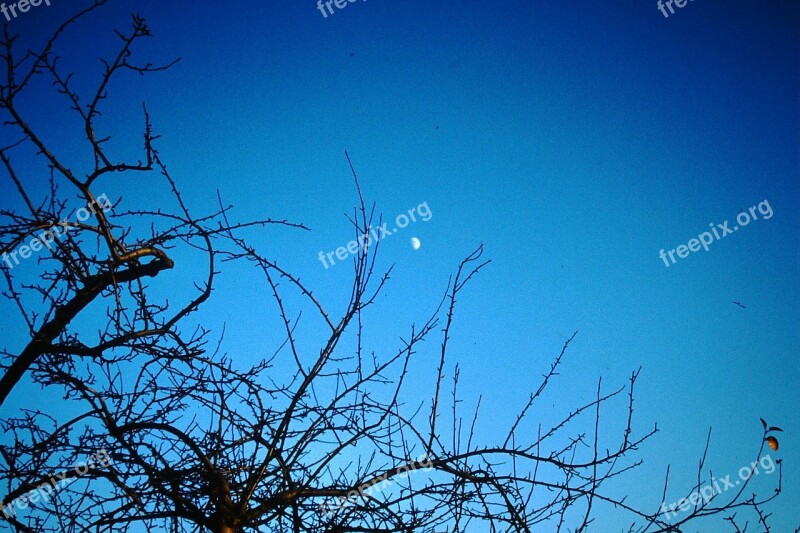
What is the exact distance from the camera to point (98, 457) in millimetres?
2457

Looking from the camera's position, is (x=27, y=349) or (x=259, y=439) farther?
(x=27, y=349)

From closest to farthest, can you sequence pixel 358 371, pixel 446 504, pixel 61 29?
pixel 61 29, pixel 446 504, pixel 358 371

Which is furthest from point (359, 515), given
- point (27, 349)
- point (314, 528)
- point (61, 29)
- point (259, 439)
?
point (61, 29)

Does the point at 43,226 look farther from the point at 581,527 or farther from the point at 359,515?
the point at 581,527

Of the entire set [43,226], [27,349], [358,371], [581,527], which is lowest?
[581,527]

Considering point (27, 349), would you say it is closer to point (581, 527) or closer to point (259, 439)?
point (259, 439)

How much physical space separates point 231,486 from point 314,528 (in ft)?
1.45

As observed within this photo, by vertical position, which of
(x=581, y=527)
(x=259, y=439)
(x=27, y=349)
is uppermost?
(x=27, y=349)

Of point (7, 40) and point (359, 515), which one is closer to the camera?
point (7, 40)

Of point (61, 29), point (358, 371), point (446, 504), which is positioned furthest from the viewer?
point (358, 371)

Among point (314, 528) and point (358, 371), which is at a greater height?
point (358, 371)

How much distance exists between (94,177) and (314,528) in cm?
202

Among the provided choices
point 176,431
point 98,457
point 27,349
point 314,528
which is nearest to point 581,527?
point 314,528

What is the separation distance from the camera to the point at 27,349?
2.58 meters
